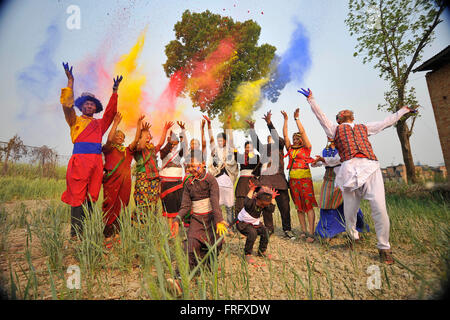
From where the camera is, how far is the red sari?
3.59 m

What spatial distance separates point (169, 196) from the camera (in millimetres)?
4008

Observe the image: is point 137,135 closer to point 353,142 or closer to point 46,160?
point 353,142

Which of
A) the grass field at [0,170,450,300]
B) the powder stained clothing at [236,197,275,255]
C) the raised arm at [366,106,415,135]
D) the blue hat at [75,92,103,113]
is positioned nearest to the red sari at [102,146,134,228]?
the grass field at [0,170,450,300]

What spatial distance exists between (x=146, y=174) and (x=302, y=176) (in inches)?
119

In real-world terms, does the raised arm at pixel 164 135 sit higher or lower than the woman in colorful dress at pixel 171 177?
higher

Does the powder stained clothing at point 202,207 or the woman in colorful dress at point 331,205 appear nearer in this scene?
the powder stained clothing at point 202,207

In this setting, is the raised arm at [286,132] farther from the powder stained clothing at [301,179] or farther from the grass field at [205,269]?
the grass field at [205,269]

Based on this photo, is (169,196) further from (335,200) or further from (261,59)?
(261,59)

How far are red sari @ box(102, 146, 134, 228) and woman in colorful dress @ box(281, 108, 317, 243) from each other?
3.18 m

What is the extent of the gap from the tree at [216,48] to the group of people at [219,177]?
34.0ft

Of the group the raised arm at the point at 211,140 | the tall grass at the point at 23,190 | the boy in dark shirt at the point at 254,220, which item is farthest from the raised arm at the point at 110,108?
the tall grass at the point at 23,190

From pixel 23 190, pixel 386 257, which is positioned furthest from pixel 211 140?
pixel 23 190

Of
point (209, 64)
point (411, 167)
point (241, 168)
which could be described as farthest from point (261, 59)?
point (241, 168)

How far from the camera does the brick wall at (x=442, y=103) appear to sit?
26.0 feet
